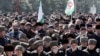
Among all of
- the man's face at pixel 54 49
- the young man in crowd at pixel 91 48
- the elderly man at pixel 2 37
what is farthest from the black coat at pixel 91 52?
Answer: the elderly man at pixel 2 37

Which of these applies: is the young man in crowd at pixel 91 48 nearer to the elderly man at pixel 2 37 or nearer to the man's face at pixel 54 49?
the man's face at pixel 54 49

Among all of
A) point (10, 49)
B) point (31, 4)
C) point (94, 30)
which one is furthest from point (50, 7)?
point (10, 49)

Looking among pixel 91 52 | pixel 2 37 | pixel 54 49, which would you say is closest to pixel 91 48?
pixel 91 52

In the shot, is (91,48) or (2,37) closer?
(91,48)

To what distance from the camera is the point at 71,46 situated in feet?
39.1

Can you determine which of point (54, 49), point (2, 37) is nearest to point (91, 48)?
point (54, 49)

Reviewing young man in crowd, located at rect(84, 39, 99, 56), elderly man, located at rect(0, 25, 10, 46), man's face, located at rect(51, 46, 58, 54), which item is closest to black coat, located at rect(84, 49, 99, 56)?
young man in crowd, located at rect(84, 39, 99, 56)

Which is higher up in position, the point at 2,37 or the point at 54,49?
the point at 2,37

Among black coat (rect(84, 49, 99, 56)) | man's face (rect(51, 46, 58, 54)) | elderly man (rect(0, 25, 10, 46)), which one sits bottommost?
black coat (rect(84, 49, 99, 56))

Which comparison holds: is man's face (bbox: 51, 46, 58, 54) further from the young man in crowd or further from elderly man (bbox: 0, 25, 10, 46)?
elderly man (bbox: 0, 25, 10, 46)

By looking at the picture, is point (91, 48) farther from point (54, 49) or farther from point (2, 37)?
point (2, 37)

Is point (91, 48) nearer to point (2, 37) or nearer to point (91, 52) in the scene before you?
point (91, 52)

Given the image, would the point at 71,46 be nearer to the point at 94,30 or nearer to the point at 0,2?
the point at 94,30

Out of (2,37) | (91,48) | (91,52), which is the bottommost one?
(91,52)
